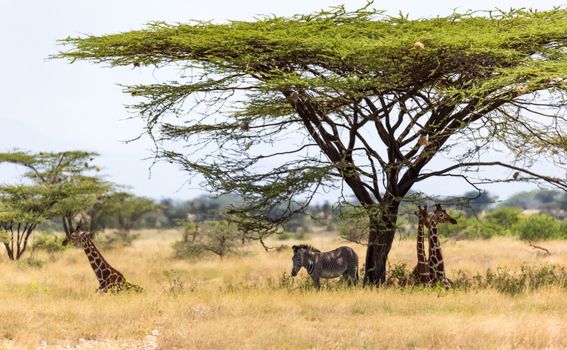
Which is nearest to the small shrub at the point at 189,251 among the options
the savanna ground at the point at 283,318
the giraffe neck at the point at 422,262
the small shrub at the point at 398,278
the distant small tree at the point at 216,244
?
the distant small tree at the point at 216,244

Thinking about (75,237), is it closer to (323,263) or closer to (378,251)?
(323,263)

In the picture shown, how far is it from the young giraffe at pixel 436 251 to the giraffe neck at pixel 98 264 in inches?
246

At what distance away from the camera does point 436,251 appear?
15430mm

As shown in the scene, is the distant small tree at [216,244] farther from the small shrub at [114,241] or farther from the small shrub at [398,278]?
the small shrub at [398,278]

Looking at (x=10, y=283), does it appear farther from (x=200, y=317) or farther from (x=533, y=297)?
(x=533, y=297)

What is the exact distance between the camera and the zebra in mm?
15133

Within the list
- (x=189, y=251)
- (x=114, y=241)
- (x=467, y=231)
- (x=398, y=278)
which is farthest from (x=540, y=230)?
(x=398, y=278)

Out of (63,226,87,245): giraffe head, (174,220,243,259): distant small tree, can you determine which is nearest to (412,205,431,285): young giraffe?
(63,226,87,245): giraffe head

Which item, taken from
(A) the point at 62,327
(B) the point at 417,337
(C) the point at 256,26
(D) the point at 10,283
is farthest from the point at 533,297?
(D) the point at 10,283

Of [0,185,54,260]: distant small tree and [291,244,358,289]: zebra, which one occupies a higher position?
[0,185,54,260]: distant small tree

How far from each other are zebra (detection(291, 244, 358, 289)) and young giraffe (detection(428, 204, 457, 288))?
1.52 m

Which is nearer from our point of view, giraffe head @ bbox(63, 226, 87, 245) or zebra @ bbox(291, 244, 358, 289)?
zebra @ bbox(291, 244, 358, 289)

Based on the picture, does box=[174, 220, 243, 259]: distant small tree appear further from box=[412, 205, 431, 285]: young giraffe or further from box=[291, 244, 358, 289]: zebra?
box=[412, 205, 431, 285]: young giraffe

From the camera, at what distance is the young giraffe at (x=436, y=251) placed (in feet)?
50.2
